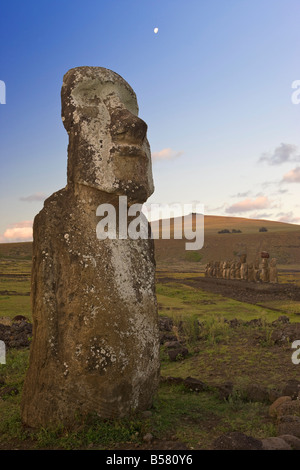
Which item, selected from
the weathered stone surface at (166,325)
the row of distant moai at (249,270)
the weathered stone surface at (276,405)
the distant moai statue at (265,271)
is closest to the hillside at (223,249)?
the row of distant moai at (249,270)

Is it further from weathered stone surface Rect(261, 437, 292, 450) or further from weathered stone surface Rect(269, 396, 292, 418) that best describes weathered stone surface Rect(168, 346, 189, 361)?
weathered stone surface Rect(261, 437, 292, 450)

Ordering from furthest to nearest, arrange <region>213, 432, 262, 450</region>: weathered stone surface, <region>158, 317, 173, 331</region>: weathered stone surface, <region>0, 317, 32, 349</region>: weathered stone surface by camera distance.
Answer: <region>158, 317, 173, 331</region>: weathered stone surface, <region>0, 317, 32, 349</region>: weathered stone surface, <region>213, 432, 262, 450</region>: weathered stone surface

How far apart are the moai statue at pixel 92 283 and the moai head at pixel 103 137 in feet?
0.04

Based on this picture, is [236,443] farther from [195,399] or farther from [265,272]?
[265,272]

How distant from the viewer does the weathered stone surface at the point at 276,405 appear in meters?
5.54

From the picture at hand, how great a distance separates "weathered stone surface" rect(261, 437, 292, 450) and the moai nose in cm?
368

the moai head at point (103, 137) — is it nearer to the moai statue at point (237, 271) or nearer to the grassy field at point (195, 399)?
the grassy field at point (195, 399)

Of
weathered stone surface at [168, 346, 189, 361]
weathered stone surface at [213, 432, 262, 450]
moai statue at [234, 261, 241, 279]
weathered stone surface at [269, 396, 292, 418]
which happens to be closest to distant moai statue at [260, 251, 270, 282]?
moai statue at [234, 261, 241, 279]

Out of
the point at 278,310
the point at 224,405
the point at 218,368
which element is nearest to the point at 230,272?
the point at 278,310

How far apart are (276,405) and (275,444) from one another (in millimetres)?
1387

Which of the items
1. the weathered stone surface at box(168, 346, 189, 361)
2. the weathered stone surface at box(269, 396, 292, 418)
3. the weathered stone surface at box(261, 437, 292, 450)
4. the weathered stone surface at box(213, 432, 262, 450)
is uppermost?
the weathered stone surface at box(213, 432, 262, 450)

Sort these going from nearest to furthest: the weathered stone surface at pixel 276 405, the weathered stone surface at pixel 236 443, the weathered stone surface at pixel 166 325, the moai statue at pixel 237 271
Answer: the weathered stone surface at pixel 236 443 → the weathered stone surface at pixel 276 405 → the weathered stone surface at pixel 166 325 → the moai statue at pixel 237 271

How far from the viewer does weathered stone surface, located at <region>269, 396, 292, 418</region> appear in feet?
18.2

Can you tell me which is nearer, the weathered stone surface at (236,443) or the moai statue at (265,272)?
the weathered stone surface at (236,443)
